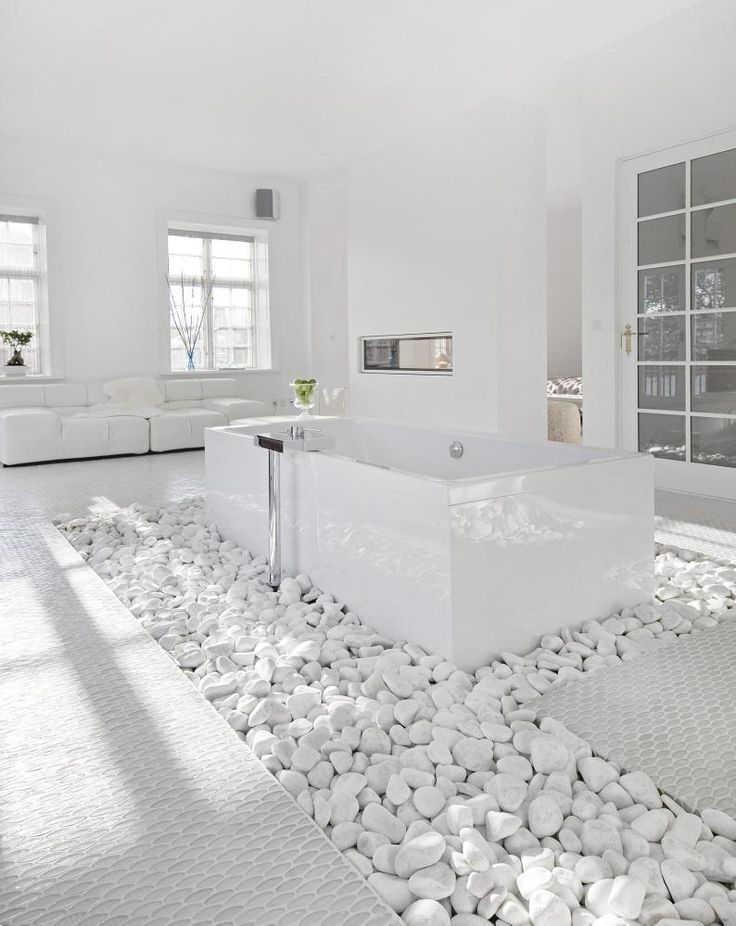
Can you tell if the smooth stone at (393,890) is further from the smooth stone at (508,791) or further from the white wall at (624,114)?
the white wall at (624,114)

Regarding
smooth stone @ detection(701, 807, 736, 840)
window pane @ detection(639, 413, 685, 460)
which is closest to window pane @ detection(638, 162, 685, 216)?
window pane @ detection(639, 413, 685, 460)

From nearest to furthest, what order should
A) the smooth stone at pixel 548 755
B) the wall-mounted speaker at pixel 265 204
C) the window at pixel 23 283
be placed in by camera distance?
the smooth stone at pixel 548 755 < the window at pixel 23 283 < the wall-mounted speaker at pixel 265 204

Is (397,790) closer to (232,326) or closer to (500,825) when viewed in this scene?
(500,825)

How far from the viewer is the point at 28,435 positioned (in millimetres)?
6113

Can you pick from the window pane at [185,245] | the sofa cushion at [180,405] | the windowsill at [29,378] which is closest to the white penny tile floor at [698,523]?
the sofa cushion at [180,405]

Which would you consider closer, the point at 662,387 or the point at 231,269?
the point at 662,387

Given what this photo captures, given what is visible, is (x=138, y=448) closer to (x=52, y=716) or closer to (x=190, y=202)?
(x=190, y=202)

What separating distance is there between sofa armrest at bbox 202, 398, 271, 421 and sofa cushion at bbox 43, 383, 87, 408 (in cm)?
109

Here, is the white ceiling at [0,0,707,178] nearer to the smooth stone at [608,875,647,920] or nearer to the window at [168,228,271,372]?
the window at [168,228,271,372]

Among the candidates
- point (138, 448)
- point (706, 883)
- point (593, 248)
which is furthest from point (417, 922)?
point (138, 448)

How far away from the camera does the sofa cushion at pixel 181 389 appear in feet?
24.4

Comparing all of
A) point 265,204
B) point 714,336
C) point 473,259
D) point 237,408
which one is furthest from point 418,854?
point 265,204

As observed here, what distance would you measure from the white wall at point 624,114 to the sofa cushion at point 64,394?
4.36 meters

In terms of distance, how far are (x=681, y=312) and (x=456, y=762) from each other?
3.63 meters
